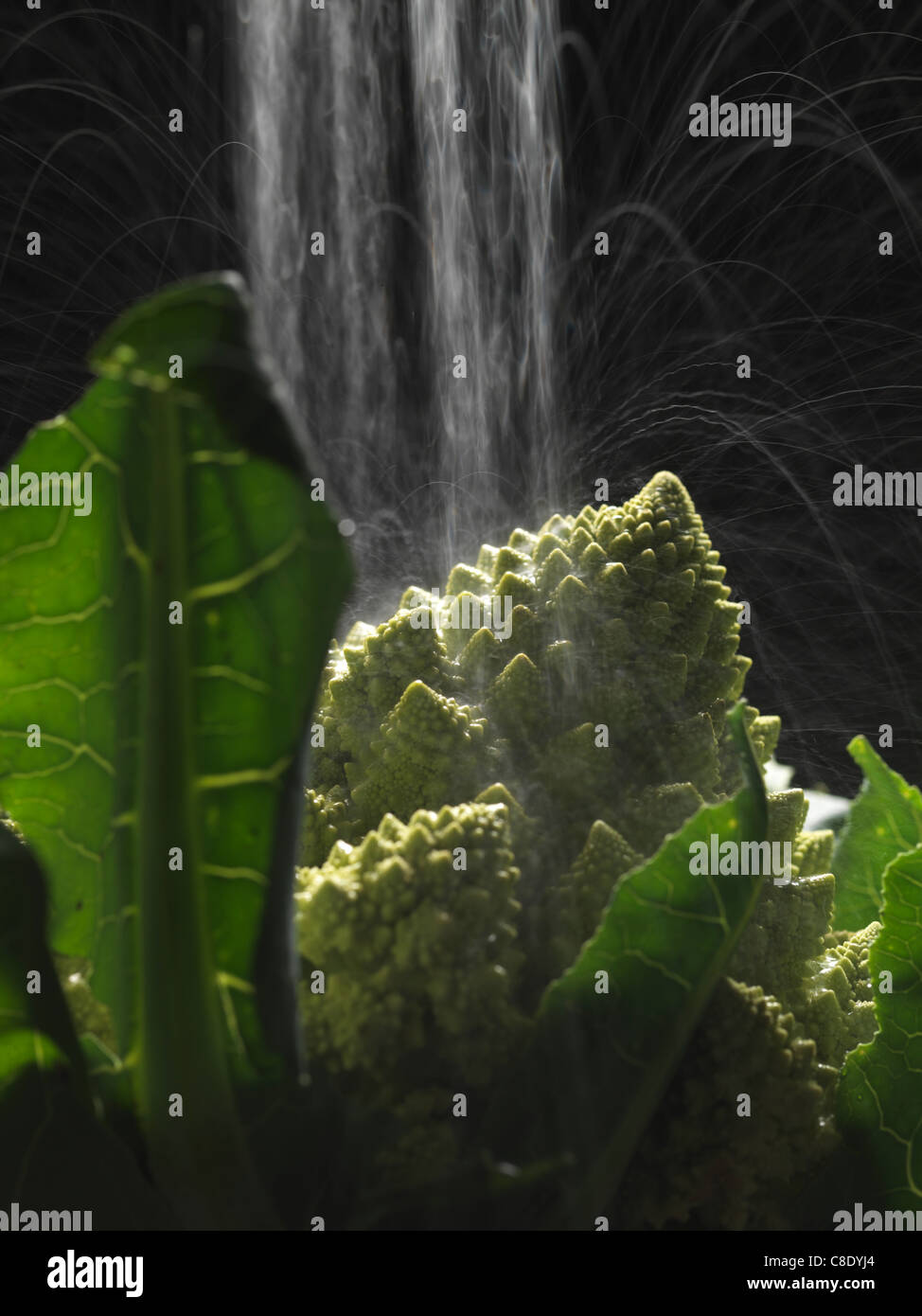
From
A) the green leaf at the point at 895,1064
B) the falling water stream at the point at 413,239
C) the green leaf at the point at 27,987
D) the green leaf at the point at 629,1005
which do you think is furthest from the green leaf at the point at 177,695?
the falling water stream at the point at 413,239

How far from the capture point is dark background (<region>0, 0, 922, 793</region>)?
1879 millimetres

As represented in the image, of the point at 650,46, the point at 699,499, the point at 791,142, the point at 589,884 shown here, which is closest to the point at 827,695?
the point at 699,499

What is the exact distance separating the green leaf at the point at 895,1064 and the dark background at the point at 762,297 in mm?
1101

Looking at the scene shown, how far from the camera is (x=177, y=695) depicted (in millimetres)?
468

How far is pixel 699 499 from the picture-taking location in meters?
1.70

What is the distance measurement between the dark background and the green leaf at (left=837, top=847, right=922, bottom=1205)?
43.4 inches

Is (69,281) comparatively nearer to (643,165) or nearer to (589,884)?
(643,165)

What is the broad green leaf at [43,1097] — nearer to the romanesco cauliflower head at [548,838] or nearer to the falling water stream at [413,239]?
the romanesco cauliflower head at [548,838]

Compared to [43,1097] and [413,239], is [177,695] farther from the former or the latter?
[413,239]

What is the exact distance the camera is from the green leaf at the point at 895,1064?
25.8 inches

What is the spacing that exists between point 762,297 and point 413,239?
65 cm

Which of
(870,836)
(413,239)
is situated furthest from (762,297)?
(870,836)

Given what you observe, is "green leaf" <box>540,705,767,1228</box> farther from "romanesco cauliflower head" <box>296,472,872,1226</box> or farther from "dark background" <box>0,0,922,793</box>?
"dark background" <box>0,0,922,793</box>

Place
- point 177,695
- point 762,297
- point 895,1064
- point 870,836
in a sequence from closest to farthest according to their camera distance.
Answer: point 177,695 < point 895,1064 < point 870,836 < point 762,297
